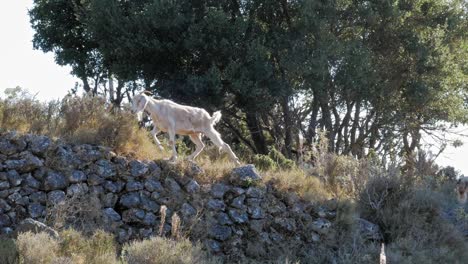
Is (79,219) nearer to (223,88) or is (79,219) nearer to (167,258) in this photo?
(167,258)

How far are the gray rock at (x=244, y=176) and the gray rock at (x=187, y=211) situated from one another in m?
1.22

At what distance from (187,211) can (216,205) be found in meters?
0.66

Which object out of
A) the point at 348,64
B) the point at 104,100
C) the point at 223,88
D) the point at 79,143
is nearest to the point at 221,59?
the point at 223,88

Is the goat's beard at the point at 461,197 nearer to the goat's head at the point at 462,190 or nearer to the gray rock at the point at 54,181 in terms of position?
the goat's head at the point at 462,190

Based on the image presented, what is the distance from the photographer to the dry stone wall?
10820 mm

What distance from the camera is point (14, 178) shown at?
10.7 metres

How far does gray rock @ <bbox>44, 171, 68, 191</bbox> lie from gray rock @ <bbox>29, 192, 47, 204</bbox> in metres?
0.13

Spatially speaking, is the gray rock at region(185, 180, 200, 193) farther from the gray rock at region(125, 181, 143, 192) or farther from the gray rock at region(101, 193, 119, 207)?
the gray rock at region(101, 193, 119, 207)

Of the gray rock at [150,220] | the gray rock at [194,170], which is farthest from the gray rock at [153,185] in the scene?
the gray rock at [194,170]

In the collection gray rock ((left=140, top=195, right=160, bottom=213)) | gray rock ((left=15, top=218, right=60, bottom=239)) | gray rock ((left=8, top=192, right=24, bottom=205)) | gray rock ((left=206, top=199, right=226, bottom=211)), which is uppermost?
gray rock ((left=206, top=199, right=226, bottom=211))

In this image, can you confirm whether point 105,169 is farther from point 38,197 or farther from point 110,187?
point 38,197

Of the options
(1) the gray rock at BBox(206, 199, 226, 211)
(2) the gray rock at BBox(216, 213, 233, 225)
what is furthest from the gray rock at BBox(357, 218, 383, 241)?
(1) the gray rock at BBox(206, 199, 226, 211)

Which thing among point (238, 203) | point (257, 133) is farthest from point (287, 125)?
point (238, 203)

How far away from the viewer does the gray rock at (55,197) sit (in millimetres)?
10719
